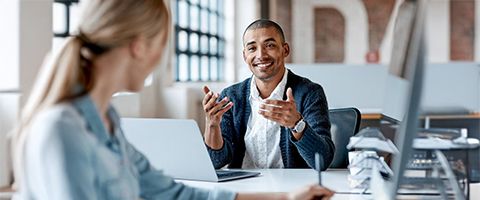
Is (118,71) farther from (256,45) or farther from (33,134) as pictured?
(256,45)

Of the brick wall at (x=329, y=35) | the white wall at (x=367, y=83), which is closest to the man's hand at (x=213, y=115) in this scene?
the white wall at (x=367, y=83)

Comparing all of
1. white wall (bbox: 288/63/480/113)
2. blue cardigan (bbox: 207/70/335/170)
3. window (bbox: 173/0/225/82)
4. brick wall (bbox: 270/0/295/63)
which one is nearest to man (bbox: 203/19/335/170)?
blue cardigan (bbox: 207/70/335/170)

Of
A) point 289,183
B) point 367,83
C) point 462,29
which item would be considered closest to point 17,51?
point 289,183

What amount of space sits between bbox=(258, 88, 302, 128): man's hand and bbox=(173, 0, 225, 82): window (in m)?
4.06

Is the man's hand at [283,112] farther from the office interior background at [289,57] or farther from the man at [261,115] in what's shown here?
the office interior background at [289,57]

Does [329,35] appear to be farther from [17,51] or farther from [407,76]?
[407,76]

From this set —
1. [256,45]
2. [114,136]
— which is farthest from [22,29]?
[114,136]

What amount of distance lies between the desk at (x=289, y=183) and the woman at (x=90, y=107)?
780 millimetres

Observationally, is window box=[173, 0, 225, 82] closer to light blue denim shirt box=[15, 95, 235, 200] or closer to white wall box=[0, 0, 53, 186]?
white wall box=[0, 0, 53, 186]

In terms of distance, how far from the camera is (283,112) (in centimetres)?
219

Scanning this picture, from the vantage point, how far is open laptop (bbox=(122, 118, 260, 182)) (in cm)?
209

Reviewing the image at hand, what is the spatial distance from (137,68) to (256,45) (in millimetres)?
1366

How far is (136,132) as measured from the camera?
6.91 ft

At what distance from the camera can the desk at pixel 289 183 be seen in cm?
200
